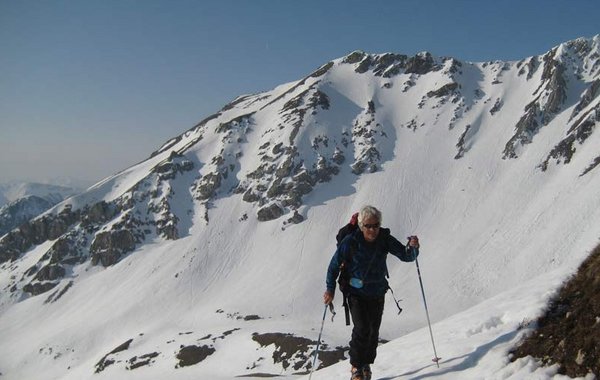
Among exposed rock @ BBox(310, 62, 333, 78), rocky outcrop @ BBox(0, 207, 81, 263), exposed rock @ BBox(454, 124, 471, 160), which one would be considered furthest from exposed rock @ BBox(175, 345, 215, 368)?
exposed rock @ BBox(310, 62, 333, 78)

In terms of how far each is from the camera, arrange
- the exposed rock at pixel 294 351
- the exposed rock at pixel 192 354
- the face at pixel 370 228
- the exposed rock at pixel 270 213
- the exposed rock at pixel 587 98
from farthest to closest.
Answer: the exposed rock at pixel 270 213 < the exposed rock at pixel 587 98 < the exposed rock at pixel 192 354 < the exposed rock at pixel 294 351 < the face at pixel 370 228

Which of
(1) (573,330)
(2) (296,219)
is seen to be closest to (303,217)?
(2) (296,219)

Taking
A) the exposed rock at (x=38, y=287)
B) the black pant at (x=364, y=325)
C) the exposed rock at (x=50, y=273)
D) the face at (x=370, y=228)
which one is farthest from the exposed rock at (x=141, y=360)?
the exposed rock at (x=50, y=273)

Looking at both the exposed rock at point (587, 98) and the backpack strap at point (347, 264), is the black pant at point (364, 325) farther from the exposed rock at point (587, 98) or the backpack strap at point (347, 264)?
the exposed rock at point (587, 98)

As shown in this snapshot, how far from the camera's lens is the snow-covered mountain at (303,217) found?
7850cm

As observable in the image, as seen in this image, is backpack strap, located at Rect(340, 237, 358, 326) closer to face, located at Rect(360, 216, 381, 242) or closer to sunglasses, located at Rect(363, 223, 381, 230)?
face, located at Rect(360, 216, 381, 242)

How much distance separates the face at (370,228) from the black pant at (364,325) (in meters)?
1.22

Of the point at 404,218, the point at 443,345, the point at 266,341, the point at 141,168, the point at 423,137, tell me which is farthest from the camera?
the point at 141,168

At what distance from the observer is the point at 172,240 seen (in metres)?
126

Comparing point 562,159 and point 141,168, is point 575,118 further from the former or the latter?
point 141,168

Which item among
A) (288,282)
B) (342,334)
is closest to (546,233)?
(342,334)

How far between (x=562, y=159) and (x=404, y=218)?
35.6 m

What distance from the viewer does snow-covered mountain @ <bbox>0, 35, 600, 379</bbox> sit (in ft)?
258

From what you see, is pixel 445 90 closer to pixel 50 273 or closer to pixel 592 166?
pixel 592 166
